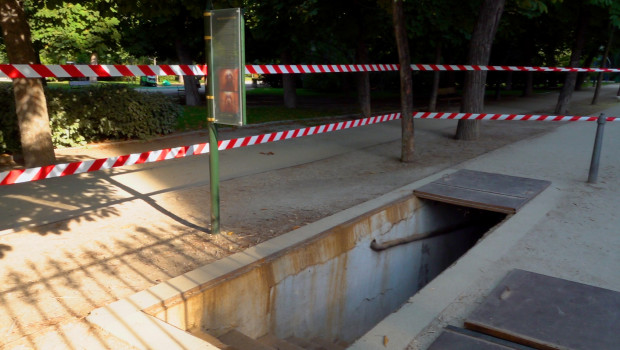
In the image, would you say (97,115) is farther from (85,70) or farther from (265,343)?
(265,343)

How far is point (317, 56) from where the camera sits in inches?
805

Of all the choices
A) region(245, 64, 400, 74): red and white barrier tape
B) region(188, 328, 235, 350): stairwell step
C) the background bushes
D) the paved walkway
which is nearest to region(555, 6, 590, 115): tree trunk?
the paved walkway

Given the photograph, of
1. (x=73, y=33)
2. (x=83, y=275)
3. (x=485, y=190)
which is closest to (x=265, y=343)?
(x=83, y=275)

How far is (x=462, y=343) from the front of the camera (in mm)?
3445

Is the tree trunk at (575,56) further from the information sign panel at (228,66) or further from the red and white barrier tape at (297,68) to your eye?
the information sign panel at (228,66)

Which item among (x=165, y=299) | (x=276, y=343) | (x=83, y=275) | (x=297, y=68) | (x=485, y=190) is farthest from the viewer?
(x=297, y=68)

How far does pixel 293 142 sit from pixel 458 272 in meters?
7.23

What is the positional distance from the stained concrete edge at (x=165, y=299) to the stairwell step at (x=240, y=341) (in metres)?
0.50

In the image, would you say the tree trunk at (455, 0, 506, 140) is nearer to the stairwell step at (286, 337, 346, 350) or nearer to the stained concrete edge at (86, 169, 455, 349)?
the stained concrete edge at (86, 169, 455, 349)

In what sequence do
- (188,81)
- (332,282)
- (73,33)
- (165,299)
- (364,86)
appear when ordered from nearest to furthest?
(165,299) < (332,282) < (364,86) < (73,33) < (188,81)

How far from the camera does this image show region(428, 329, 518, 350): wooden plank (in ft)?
11.1

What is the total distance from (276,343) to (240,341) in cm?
64

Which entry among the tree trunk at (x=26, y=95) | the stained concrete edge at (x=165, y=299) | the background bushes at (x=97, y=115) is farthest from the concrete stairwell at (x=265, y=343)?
the background bushes at (x=97, y=115)

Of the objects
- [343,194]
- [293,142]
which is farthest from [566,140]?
[343,194]
